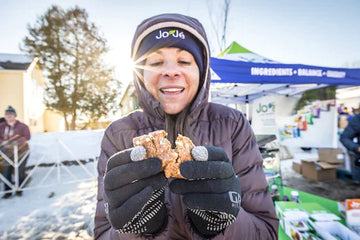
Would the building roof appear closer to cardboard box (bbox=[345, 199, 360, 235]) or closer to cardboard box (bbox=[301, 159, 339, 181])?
cardboard box (bbox=[345, 199, 360, 235])

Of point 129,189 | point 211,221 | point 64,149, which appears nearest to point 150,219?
point 129,189

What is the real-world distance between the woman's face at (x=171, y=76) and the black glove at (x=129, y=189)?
52 cm

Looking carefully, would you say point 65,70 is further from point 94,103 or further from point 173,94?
point 173,94

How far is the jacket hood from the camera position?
130 centimetres

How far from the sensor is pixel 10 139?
5.17 metres

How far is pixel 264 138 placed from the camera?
3.73 m

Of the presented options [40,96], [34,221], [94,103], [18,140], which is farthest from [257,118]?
[40,96]

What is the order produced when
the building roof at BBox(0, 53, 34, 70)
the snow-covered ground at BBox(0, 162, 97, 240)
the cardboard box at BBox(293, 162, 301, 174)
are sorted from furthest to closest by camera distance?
the building roof at BBox(0, 53, 34, 70)
the cardboard box at BBox(293, 162, 301, 174)
the snow-covered ground at BBox(0, 162, 97, 240)

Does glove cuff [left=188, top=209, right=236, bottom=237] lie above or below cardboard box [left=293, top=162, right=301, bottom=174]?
above

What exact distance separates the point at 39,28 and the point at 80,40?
3.57 m

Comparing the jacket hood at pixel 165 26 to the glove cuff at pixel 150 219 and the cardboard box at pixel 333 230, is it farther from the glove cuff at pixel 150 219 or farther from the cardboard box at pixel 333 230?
the cardboard box at pixel 333 230

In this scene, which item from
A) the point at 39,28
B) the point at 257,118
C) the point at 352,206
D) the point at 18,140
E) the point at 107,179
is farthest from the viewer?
the point at 39,28

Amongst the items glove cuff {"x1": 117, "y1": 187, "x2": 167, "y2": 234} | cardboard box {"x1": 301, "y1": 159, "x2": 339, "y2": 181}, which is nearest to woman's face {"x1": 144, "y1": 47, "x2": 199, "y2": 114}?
glove cuff {"x1": 117, "y1": 187, "x2": 167, "y2": 234}

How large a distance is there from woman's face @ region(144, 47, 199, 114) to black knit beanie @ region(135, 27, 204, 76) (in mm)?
32
